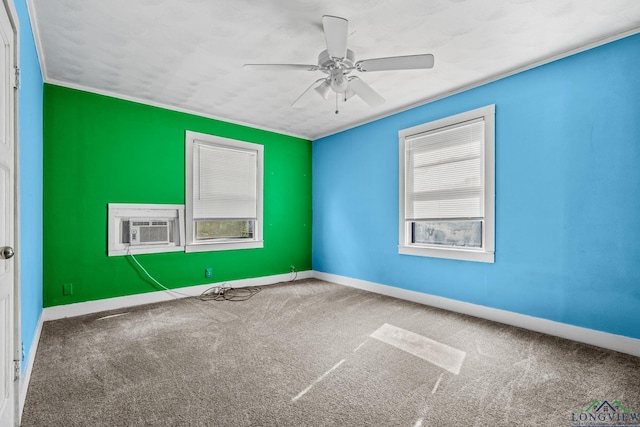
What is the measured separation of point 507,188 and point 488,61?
50.3 inches

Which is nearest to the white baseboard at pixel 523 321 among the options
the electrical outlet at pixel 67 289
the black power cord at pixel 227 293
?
the black power cord at pixel 227 293

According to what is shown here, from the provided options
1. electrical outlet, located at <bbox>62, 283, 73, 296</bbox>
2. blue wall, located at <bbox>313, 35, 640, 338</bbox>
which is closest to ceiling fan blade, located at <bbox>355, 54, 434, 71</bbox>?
blue wall, located at <bbox>313, 35, 640, 338</bbox>

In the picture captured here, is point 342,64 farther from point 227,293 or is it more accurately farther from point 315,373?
point 227,293

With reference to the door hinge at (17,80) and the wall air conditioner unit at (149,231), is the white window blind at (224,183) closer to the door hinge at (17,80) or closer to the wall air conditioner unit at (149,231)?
the wall air conditioner unit at (149,231)

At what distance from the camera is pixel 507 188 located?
3324mm

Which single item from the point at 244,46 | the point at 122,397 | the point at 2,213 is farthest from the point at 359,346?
the point at 244,46

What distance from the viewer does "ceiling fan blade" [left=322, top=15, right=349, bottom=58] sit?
78.0 inches

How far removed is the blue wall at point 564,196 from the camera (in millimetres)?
2598

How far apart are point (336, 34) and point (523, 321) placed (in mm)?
3178

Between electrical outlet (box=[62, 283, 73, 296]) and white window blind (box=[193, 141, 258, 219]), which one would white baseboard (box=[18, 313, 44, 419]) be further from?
white window blind (box=[193, 141, 258, 219])

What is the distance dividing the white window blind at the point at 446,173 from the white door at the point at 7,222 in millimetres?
3850

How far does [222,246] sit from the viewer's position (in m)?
4.71

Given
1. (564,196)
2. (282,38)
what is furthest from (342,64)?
(564,196)

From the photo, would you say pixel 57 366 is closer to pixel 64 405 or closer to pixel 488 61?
pixel 64 405
